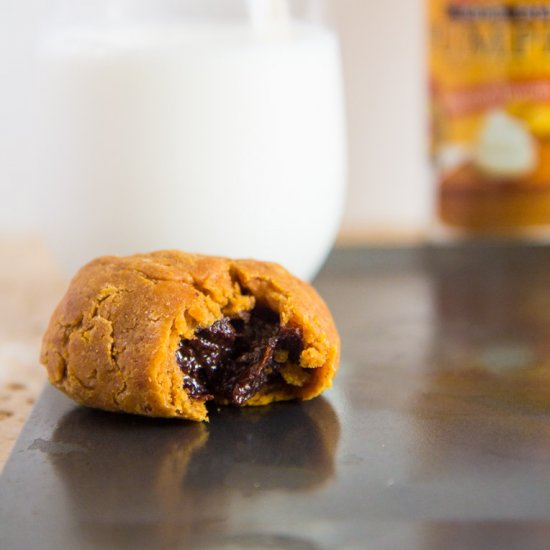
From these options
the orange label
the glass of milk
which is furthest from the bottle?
the glass of milk

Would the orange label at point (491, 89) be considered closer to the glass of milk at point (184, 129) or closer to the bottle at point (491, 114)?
the bottle at point (491, 114)

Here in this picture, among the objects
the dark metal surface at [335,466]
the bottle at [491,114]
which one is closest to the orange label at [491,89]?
the bottle at [491,114]

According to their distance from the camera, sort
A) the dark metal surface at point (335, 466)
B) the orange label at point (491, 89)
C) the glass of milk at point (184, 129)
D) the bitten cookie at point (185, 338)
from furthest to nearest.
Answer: the orange label at point (491, 89), the glass of milk at point (184, 129), the bitten cookie at point (185, 338), the dark metal surface at point (335, 466)

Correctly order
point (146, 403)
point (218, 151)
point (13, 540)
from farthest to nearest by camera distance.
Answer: point (218, 151) < point (146, 403) < point (13, 540)

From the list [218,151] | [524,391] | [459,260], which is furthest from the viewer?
[459,260]

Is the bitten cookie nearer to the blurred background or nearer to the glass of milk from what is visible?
the glass of milk

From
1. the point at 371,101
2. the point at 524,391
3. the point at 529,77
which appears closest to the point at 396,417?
the point at 524,391

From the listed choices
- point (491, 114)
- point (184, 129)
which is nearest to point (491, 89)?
point (491, 114)

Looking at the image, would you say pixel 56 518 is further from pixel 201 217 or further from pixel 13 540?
pixel 201 217

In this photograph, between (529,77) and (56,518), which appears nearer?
(56,518)
